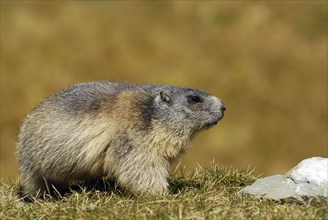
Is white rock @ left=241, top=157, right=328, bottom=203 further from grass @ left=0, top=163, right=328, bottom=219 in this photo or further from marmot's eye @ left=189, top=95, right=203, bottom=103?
marmot's eye @ left=189, top=95, right=203, bottom=103

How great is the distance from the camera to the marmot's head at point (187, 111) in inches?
376

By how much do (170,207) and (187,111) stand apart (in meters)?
1.92

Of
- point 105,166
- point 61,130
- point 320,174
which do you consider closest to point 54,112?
point 61,130

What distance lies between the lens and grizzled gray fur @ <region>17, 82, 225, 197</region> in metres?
9.37

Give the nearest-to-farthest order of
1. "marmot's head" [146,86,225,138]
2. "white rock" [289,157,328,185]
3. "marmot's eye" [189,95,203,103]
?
"white rock" [289,157,328,185]
"marmot's head" [146,86,225,138]
"marmot's eye" [189,95,203,103]

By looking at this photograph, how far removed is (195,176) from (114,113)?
6.29 ft

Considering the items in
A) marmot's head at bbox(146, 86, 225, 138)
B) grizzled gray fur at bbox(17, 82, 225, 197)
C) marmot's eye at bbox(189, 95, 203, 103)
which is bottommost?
grizzled gray fur at bbox(17, 82, 225, 197)

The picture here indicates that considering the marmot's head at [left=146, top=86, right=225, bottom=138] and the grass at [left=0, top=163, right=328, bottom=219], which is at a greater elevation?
the marmot's head at [left=146, top=86, right=225, bottom=138]

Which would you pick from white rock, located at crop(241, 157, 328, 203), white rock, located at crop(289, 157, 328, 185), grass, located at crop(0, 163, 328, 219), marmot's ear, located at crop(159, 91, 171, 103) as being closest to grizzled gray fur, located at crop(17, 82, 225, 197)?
marmot's ear, located at crop(159, 91, 171, 103)

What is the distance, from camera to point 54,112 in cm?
977

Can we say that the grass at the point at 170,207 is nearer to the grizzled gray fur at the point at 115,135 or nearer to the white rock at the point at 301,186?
the white rock at the point at 301,186

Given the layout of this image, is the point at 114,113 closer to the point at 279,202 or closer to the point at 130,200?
the point at 130,200

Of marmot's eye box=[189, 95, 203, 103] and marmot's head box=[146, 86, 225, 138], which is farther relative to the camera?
marmot's eye box=[189, 95, 203, 103]

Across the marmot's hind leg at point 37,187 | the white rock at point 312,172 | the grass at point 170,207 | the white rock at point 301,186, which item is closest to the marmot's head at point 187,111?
the grass at point 170,207
